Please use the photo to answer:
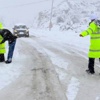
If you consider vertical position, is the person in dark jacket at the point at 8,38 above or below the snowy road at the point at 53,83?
above

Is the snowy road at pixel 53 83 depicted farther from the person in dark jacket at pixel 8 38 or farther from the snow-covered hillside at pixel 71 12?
the snow-covered hillside at pixel 71 12

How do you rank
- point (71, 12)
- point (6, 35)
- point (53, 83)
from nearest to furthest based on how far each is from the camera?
point (53, 83) → point (6, 35) → point (71, 12)

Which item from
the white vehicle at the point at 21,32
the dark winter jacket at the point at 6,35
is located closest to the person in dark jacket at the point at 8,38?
the dark winter jacket at the point at 6,35

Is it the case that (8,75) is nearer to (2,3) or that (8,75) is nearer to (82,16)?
(82,16)

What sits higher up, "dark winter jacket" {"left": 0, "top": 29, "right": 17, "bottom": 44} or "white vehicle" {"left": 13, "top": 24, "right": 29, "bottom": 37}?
"dark winter jacket" {"left": 0, "top": 29, "right": 17, "bottom": 44}

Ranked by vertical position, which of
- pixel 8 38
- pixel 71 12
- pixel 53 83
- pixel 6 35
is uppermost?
pixel 6 35

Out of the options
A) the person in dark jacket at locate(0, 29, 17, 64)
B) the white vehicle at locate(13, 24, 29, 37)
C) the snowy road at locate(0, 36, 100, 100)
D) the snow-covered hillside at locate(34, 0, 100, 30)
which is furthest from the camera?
the snow-covered hillside at locate(34, 0, 100, 30)

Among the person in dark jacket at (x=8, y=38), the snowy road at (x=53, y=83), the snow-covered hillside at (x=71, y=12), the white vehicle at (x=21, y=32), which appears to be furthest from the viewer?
the snow-covered hillside at (x=71, y=12)

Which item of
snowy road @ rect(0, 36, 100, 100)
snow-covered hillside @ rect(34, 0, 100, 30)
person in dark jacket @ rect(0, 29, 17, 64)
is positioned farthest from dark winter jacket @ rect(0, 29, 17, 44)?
snow-covered hillside @ rect(34, 0, 100, 30)

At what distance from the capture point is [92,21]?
1093 cm

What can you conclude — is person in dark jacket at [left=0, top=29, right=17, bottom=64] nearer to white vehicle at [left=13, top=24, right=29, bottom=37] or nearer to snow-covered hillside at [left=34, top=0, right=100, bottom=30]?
white vehicle at [left=13, top=24, right=29, bottom=37]

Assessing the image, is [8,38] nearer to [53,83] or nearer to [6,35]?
[6,35]

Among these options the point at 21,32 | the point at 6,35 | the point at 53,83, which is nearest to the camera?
the point at 53,83

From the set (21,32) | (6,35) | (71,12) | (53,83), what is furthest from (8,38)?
(71,12)
